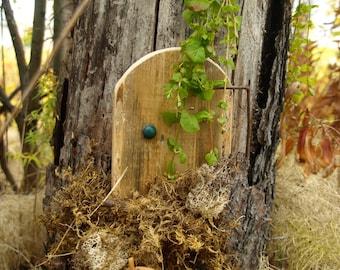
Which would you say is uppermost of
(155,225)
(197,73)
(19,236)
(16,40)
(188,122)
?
(16,40)

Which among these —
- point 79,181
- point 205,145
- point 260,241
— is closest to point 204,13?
point 205,145

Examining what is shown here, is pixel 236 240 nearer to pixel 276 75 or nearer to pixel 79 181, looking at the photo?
pixel 79 181

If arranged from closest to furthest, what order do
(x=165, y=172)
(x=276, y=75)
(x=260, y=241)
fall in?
1. (x=165, y=172)
2. (x=260, y=241)
3. (x=276, y=75)

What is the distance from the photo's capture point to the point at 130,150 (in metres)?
1.54

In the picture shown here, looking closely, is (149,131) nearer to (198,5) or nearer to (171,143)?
(171,143)

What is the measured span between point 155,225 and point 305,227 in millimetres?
856

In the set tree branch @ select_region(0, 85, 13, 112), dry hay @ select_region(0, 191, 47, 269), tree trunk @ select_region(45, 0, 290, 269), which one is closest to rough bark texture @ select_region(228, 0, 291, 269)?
tree trunk @ select_region(45, 0, 290, 269)

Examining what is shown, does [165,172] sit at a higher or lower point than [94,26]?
lower

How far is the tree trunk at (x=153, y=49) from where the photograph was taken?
1680 millimetres

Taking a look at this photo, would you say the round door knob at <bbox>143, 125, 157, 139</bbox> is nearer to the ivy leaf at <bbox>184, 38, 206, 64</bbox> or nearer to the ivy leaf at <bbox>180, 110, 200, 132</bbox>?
the ivy leaf at <bbox>180, 110, 200, 132</bbox>

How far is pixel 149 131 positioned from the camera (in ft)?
4.99

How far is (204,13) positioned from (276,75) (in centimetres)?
55

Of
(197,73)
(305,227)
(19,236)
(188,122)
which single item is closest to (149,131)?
(188,122)

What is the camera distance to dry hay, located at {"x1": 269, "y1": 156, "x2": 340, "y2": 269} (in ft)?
6.38
